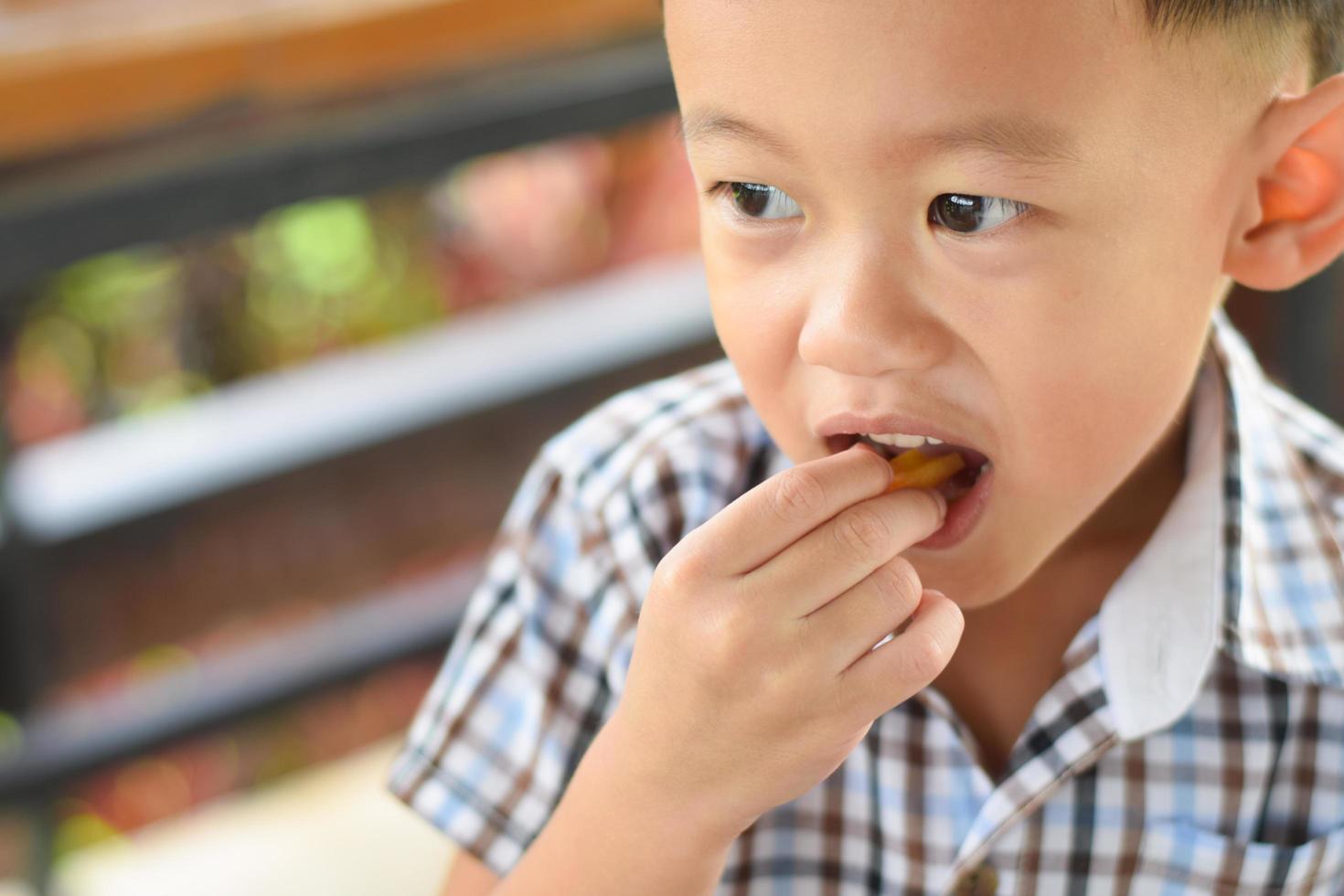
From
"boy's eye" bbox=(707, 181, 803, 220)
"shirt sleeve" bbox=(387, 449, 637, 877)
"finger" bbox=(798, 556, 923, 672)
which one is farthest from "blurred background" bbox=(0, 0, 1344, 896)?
"finger" bbox=(798, 556, 923, 672)

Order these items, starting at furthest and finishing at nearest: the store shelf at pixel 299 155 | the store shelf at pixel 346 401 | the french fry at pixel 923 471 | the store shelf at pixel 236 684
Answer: the store shelf at pixel 346 401 < the store shelf at pixel 236 684 < the store shelf at pixel 299 155 < the french fry at pixel 923 471

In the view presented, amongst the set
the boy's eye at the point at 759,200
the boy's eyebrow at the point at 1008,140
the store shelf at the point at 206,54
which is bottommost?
the boy's eyebrow at the point at 1008,140

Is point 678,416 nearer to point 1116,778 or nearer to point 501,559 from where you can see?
point 501,559

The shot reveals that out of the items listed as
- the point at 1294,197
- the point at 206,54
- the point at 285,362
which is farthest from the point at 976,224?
the point at 285,362

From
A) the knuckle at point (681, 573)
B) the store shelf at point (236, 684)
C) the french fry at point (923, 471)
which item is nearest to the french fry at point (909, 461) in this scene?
the french fry at point (923, 471)

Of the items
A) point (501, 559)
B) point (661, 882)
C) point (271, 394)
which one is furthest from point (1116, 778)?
point (271, 394)

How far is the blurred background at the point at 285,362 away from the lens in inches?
56.1

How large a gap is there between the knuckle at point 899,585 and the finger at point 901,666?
0.4 inches

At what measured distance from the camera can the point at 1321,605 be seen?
0.84 m

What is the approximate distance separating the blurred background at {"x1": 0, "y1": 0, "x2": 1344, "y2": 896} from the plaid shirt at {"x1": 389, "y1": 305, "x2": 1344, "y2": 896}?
679mm

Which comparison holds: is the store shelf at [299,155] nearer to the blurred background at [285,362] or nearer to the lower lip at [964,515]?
the blurred background at [285,362]

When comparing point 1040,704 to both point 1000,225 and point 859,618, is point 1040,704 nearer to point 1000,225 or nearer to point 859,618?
point 859,618

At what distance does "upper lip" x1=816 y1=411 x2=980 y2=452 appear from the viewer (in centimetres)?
68

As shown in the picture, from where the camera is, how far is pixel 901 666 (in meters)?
0.67
